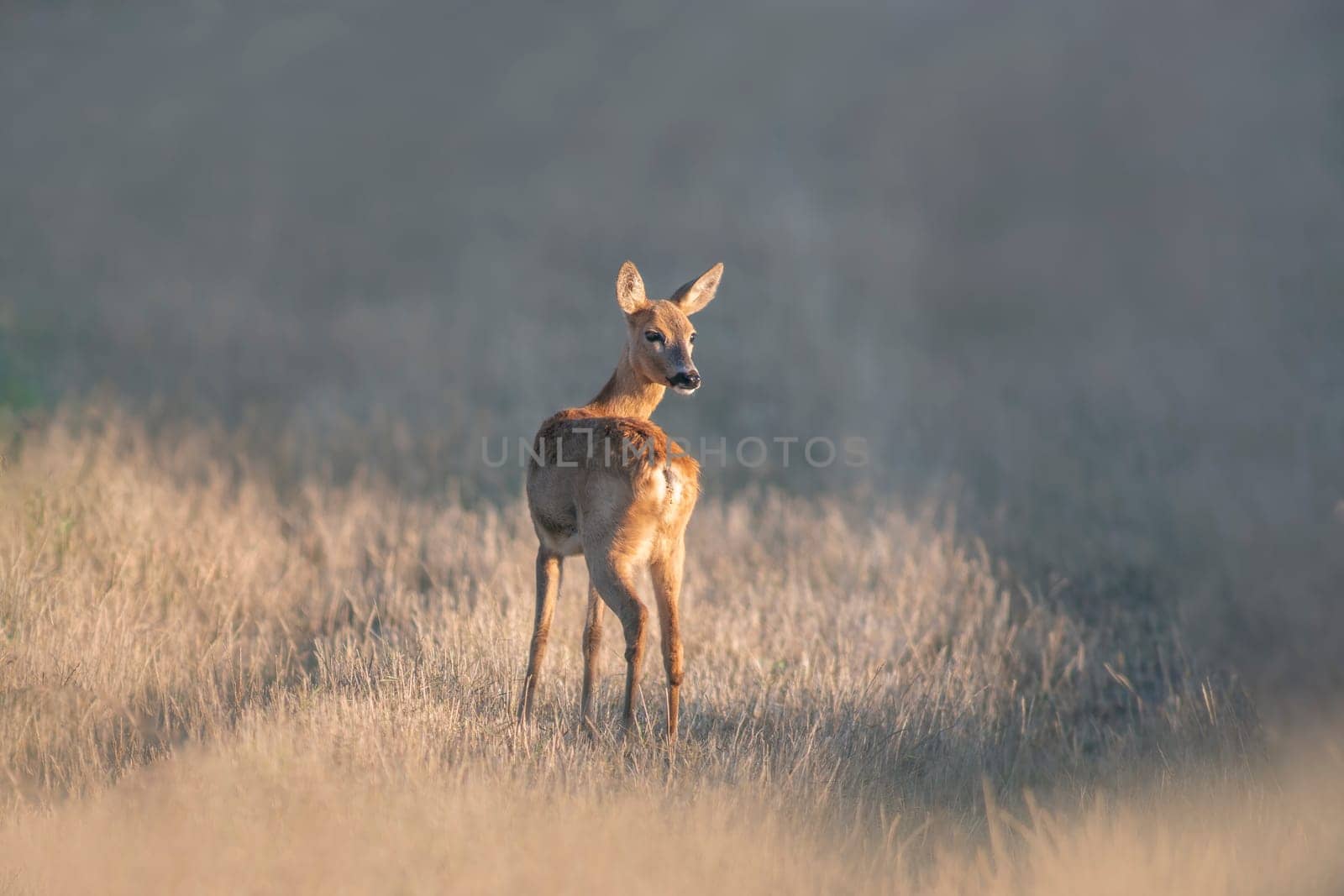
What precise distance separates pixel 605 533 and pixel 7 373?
8986 millimetres

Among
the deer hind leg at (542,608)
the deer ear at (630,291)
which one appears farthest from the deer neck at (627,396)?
the deer hind leg at (542,608)

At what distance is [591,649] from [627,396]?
1408 millimetres

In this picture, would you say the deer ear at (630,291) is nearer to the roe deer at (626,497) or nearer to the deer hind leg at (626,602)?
the roe deer at (626,497)

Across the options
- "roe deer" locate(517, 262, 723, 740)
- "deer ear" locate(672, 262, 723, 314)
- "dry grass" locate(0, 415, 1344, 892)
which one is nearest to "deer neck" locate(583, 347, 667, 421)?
"roe deer" locate(517, 262, 723, 740)

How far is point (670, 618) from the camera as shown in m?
5.97

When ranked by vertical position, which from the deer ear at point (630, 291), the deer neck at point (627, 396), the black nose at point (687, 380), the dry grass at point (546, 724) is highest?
the deer ear at point (630, 291)

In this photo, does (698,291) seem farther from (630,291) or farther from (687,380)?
(687,380)

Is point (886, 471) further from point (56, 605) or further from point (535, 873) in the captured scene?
point (535, 873)

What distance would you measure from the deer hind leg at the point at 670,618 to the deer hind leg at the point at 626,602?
0.16 m

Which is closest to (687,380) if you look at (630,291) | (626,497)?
(626,497)

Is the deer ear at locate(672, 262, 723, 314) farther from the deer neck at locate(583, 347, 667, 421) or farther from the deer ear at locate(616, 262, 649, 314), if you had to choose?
the deer neck at locate(583, 347, 667, 421)

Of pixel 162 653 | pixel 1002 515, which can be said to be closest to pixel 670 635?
pixel 162 653

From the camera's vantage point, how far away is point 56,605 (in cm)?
758

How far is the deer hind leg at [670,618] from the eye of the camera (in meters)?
5.93
